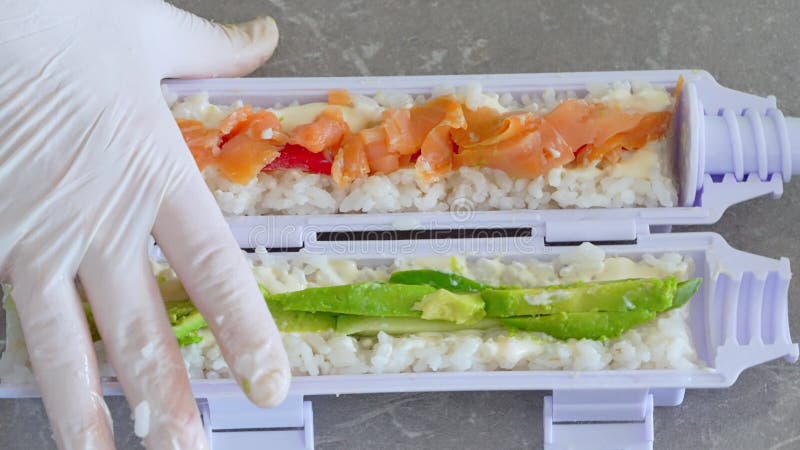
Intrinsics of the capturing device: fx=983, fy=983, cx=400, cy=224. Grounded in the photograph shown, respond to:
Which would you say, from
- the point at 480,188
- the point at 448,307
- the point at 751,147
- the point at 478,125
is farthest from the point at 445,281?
the point at 751,147

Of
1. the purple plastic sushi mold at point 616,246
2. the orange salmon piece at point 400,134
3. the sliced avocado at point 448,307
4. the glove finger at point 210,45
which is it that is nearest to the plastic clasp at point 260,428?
the purple plastic sushi mold at point 616,246

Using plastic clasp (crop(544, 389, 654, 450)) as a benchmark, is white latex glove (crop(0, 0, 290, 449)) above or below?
above

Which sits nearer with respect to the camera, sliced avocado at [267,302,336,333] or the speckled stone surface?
sliced avocado at [267,302,336,333]

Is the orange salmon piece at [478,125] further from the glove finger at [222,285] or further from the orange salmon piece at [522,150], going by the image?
the glove finger at [222,285]

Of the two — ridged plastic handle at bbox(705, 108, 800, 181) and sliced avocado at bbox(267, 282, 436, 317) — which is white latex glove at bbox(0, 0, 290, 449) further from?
ridged plastic handle at bbox(705, 108, 800, 181)

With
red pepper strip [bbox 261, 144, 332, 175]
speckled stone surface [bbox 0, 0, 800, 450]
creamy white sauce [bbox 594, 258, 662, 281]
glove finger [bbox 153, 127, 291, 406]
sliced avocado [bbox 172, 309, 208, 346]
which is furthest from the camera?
speckled stone surface [bbox 0, 0, 800, 450]

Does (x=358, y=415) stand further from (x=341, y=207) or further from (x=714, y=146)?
(x=714, y=146)

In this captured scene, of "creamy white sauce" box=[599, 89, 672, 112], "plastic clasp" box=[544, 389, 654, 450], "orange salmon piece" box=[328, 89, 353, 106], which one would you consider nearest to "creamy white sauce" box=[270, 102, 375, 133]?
"orange salmon piece" box=[328, 89, 353, 106]

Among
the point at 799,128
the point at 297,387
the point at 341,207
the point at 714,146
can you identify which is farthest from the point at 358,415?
the point at 799,128
